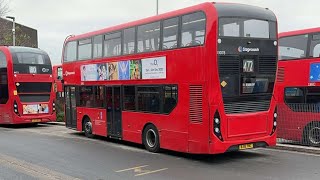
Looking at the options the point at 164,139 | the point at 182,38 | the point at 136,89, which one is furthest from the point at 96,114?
the point at 182,38

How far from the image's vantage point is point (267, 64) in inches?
417

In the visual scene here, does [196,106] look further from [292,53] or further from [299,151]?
[292,53]

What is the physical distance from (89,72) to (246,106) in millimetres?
6628

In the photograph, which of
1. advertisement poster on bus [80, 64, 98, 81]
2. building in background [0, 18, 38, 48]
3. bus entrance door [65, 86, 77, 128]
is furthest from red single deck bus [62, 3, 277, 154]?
building in background [0, 18, 38, 48]

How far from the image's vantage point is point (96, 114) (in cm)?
1495

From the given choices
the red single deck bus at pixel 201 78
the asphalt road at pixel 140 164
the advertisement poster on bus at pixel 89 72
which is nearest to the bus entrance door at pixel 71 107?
the advertisement poster on bus at pixel 89 72

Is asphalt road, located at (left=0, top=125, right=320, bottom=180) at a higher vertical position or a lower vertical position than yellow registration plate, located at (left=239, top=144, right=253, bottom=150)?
lower

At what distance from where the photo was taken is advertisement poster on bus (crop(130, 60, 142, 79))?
12.3 metres

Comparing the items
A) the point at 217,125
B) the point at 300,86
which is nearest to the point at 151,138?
the point at 217,125

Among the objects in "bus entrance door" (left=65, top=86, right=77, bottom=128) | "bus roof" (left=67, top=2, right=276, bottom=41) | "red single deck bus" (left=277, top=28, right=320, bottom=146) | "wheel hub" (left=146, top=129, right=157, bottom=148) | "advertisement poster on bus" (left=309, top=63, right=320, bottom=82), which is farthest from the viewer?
"bus entrance door" (left=65, top=86, right=77, bottom=128)

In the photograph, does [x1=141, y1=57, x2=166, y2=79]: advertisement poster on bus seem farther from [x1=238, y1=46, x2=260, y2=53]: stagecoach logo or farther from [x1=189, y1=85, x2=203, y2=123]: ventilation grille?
[x1=238, y1=46, x2=260, y2=53]: stagecoach logo

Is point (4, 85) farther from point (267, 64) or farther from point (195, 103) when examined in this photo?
point (267, 64)

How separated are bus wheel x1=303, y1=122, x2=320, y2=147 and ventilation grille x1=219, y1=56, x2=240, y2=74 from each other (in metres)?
4.19

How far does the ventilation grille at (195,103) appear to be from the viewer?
10.1 m
